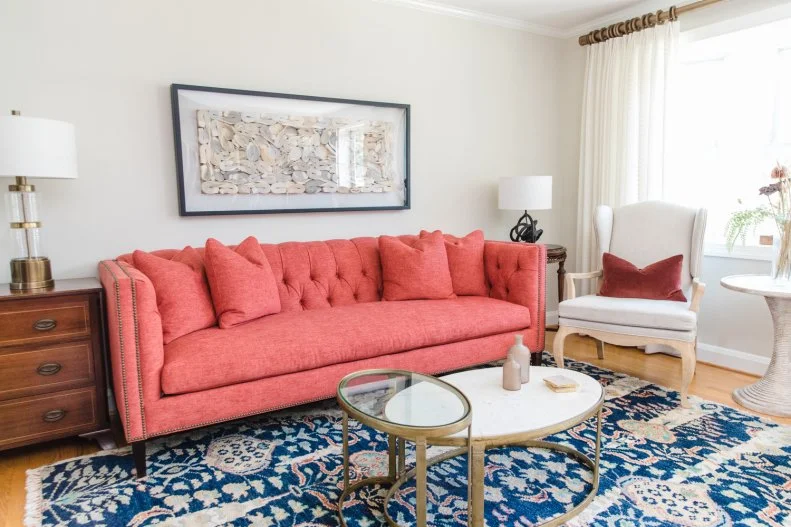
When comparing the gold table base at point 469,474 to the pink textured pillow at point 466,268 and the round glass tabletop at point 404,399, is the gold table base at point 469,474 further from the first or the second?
the pink textured pillow at point 466,268

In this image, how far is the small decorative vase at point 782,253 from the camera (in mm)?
2803

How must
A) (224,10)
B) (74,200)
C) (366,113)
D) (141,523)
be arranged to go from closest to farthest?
(141,523) < (74,200) < (224,10) < (366,113)

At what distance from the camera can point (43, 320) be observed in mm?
2303

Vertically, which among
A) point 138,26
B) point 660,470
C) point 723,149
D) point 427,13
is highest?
point 427,13

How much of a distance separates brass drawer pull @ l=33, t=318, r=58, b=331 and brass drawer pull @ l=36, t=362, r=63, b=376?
5.9 inches

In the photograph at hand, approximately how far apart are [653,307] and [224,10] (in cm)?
297

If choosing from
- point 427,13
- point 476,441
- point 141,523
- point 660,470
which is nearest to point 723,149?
point 427,13

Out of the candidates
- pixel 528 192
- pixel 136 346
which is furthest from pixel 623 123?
pixel 136 346

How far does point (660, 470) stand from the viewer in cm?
217

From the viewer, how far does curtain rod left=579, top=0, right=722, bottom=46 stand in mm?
3529

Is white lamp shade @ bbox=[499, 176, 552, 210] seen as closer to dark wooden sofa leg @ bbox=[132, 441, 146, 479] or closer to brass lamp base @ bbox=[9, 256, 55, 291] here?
dark wooden sofa leg @ bbox=[132, 441, 146, 479]

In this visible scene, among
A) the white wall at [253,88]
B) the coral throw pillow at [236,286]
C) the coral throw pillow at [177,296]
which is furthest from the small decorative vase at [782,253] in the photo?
the coral throw pillow at [177,296]

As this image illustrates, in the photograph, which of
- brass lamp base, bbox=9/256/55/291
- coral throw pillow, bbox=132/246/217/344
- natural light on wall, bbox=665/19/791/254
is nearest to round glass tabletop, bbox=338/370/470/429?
coral throw pillow, bbox=132/246/217/344

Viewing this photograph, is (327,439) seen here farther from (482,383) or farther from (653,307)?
(653,307)
